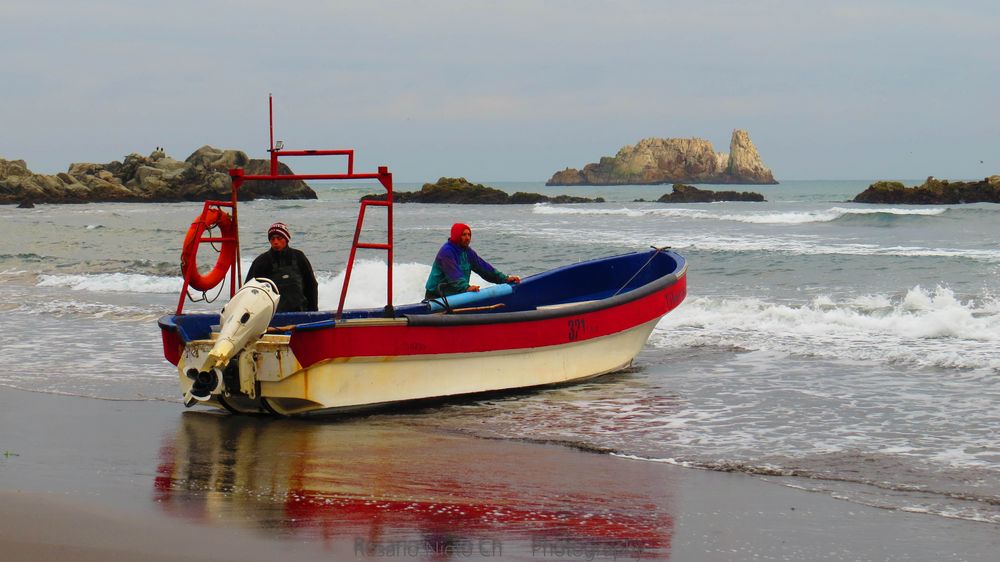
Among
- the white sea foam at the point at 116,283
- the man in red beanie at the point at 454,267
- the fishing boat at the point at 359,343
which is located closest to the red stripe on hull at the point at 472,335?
the fishing boat at the point at 359,343

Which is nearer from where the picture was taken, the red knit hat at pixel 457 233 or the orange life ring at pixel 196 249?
the orange life ring at pixel 196 249

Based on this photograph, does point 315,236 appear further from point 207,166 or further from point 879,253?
point 207,166

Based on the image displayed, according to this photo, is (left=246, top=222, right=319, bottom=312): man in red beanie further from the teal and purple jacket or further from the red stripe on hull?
the teal and purple jacket

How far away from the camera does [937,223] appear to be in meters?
37.2

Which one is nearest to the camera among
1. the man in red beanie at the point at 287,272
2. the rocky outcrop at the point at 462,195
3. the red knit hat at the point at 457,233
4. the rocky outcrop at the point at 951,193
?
the man in red beanie at the point at 287,272

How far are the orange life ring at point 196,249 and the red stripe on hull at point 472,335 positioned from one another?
1.15 m

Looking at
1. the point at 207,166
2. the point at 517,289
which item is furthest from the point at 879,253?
the point at 207,166

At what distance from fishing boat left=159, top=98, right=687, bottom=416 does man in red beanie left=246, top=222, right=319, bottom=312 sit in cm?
21

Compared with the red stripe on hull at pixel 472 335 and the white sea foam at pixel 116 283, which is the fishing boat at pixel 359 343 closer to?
the red stripe on hull at pixel 472 335

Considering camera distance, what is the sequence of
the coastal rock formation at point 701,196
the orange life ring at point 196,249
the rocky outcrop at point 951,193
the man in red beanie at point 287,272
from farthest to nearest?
the coastal rock formation at point 701,196, the rocky outcrop at point 951,193, the man in red beanie at point 287,272, the orange life ring at point 196,249

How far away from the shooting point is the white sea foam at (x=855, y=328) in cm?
1206

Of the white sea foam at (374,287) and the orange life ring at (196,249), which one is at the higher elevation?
the orange life ring at (196,249)

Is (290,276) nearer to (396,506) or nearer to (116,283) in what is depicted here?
(396,506)

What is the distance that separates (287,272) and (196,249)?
909mm
